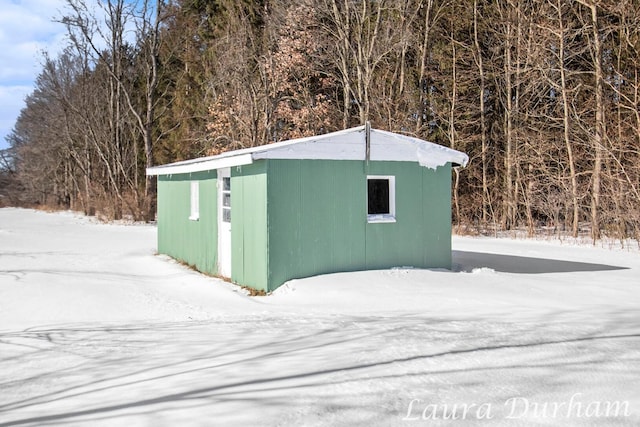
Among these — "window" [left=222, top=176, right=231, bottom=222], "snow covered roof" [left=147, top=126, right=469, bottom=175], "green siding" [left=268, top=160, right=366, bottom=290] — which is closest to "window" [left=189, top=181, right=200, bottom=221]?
"window" [left=222, top=176, right=231, bottom=222]

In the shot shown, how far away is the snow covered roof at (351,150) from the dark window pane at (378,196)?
2.34 ft

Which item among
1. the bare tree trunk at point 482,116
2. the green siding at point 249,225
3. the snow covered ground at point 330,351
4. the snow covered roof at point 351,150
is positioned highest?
the bare tree trunk at point 482,116

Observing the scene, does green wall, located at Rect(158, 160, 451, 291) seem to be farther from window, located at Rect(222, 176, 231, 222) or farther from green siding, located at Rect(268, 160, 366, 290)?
window, located at Rect(222, 176, 231, 222)

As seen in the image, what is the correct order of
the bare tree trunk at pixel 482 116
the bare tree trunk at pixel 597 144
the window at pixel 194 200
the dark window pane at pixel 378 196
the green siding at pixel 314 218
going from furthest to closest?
the bare tree trunk at pixel 482 116 < the bare tree trunk at pixel 597 144 < the window at pixel 194 200 < the dark window pane at pixel 378 196 < the green siding at pixel 314 218

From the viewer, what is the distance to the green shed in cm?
944

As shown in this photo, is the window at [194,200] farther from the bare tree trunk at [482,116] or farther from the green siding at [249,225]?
the bare tree trunk at [482,116]

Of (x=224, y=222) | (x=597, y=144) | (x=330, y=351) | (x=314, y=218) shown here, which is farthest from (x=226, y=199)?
(x=597, y=144)

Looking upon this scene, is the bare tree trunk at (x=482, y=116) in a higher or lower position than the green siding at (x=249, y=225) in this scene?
higher

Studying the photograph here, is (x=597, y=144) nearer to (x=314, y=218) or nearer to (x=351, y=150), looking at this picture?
(x=351, y=150)

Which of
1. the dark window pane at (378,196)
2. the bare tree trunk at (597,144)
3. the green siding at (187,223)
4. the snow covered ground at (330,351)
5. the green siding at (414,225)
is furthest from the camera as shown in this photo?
the bare tree trunk at (597,144)

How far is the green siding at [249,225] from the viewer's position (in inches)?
372

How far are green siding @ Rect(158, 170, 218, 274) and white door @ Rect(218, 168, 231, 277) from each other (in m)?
0.22

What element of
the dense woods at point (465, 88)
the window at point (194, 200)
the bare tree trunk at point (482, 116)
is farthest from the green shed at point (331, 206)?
the bare tree trunk at point (482, 116)

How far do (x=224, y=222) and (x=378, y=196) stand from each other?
3.04 m
